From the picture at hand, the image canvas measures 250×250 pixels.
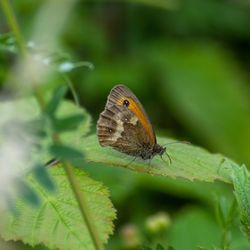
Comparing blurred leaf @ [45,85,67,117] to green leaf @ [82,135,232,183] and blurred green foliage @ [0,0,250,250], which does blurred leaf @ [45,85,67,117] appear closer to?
green leaf @ [82,135,232,183]

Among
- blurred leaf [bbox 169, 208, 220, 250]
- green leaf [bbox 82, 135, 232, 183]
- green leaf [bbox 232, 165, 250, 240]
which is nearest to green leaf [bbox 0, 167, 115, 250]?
green leaf [bbox 82, 135, 232, 183]

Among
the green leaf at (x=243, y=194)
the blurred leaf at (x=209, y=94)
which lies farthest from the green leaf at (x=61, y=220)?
the blurred leaf at (x=209, y=94)

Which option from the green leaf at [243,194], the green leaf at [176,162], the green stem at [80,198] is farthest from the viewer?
the green leaf at [176,162]

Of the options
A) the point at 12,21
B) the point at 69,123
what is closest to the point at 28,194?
the point at 69,123

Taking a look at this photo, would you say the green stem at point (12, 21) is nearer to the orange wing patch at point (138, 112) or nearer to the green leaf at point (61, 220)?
the green leaf at point (61, 220)

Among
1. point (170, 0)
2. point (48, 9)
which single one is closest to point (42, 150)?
point (48, 9)

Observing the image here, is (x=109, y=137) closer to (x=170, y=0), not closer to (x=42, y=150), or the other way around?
(x=42, y=150)
